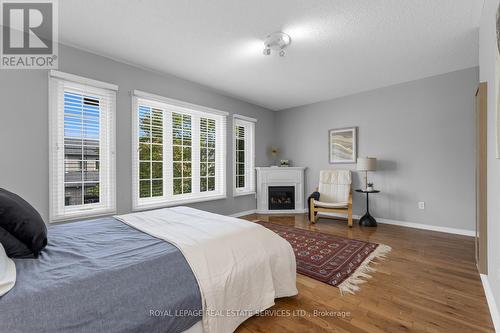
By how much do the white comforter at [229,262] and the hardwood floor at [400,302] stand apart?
0.62 ft

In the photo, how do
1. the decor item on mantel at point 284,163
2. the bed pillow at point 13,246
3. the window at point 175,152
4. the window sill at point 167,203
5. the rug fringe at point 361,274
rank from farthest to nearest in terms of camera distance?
the decor item on mantel at point 284,163 → the window at point 175,152 → the window sill at point 167,203 → the rug fringe at point 361,274 → the bed pillow at point 13,246

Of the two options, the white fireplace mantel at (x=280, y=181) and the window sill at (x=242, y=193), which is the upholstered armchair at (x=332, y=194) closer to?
the white fireplace mantel at (x=280, y=181)

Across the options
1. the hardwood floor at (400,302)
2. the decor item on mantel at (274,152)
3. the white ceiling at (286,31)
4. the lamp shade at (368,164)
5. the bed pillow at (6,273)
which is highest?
the white ceiling at (286,31)

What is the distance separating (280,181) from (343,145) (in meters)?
1.57

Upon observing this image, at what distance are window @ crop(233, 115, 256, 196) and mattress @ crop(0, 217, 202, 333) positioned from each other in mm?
3666

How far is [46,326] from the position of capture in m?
0.85

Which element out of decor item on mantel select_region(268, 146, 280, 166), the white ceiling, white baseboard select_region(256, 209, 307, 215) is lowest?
white baseboard select_region(256, 209, 307, 215)

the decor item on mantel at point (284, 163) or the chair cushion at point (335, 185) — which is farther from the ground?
the decor item on mantel at point (284, 163)

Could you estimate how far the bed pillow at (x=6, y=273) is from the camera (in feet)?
2.95

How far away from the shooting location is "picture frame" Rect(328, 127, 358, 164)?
15.4ft

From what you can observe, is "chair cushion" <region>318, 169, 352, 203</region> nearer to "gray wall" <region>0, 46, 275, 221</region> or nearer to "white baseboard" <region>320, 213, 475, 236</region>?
"white baseboard" <region>320, 213, 475, 236</region>

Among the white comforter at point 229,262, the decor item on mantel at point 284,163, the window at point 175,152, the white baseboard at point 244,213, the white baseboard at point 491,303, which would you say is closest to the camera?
the white comforter at point 229,262

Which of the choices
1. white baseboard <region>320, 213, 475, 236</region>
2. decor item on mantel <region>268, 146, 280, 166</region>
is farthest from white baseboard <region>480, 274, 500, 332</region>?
decor item on mantel <region>268, 146, 280, 166</region>

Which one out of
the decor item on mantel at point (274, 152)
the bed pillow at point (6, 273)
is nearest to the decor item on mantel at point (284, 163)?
the decor item on mantel at point (274, 152)
